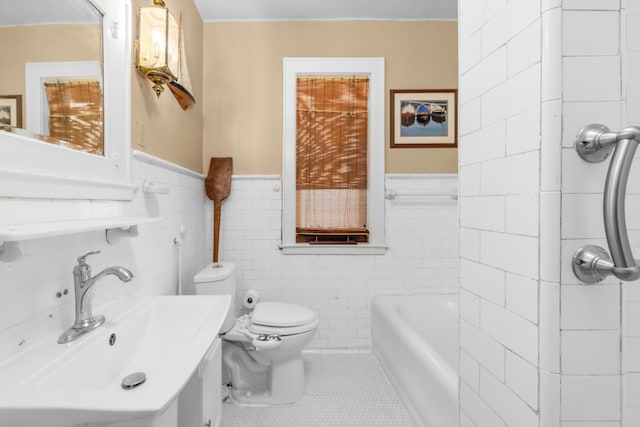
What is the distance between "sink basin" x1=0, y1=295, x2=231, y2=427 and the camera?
54 cm

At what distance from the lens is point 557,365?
62 centimetres

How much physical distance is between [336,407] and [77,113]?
6.04ft

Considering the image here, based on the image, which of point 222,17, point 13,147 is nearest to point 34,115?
point 13,147

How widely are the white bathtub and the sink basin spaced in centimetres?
96

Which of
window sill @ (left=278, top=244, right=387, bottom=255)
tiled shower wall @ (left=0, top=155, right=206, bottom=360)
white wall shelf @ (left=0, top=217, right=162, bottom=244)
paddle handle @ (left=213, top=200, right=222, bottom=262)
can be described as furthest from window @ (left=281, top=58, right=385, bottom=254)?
white wall shelf @ (left=0, top=217, right=162, bottom=244)

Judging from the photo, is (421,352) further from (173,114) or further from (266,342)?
(173,114)

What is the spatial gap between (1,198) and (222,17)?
6.88ft

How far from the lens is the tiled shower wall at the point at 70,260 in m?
0.75

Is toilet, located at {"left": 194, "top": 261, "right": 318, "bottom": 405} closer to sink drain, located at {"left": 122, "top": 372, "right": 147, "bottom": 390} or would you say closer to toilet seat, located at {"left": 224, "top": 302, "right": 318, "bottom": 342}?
toilet seat, located at {"left": 224, "top": 302, "right": 318, "bottom": 342}

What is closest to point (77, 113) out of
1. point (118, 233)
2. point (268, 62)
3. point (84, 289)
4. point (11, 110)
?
point (11, 110)

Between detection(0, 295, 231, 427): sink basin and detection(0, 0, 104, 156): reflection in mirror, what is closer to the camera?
detection(0, 295, 231, 427): sink basin

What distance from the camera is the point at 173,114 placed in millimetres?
1748

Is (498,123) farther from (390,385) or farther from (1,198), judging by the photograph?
(390,385)

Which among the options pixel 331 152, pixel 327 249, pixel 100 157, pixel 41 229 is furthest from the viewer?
pixel 331 152
